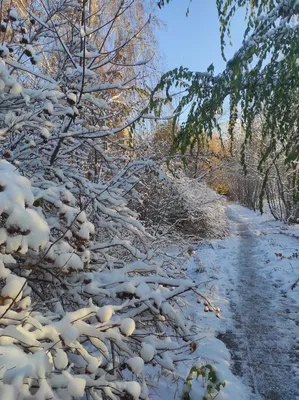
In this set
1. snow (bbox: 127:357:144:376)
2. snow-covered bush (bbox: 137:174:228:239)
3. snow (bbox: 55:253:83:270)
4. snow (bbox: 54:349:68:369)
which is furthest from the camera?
snow-covered bush (bbox: 137:174:228:239)

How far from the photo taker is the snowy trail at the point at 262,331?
3.20 meters

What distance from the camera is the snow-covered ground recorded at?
320cm

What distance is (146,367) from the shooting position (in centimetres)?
336

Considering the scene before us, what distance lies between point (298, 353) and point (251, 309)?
1.43 meters

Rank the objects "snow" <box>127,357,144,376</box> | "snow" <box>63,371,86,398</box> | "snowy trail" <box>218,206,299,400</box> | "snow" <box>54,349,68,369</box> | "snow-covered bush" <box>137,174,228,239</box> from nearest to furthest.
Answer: "snow" <box>63,371,86,398</box>, "snow" <box>54,349,68,369</box>, "snow" <box>127,357,144,376</box>, "snowy trail" <box>218,206,299,400</box>, "snow-covered bush" <box>137,174,228,239</box>

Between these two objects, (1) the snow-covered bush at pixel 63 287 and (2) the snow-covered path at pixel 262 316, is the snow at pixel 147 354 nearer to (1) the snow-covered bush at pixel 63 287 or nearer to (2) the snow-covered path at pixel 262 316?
(1) the snow-covered bush at pixel 63 287

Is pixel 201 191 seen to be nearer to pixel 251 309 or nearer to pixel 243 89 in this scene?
pixel 251 309

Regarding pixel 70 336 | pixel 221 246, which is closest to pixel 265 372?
pixel 70 336

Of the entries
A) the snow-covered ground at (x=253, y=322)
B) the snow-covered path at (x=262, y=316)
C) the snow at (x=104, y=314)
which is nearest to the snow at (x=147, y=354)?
the snow at (x=104, y=314)

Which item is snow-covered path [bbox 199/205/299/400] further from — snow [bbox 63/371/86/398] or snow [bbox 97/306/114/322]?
snow [bbox 63/371/86/398]

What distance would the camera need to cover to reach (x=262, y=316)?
4.84m

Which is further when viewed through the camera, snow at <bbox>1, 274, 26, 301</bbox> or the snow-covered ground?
the snow-covered ground

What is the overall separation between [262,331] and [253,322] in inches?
12.3

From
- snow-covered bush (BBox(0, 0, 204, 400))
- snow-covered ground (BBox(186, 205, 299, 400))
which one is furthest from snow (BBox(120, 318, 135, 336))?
snow-covered ground (BBox(186, 205, 299, 400))
